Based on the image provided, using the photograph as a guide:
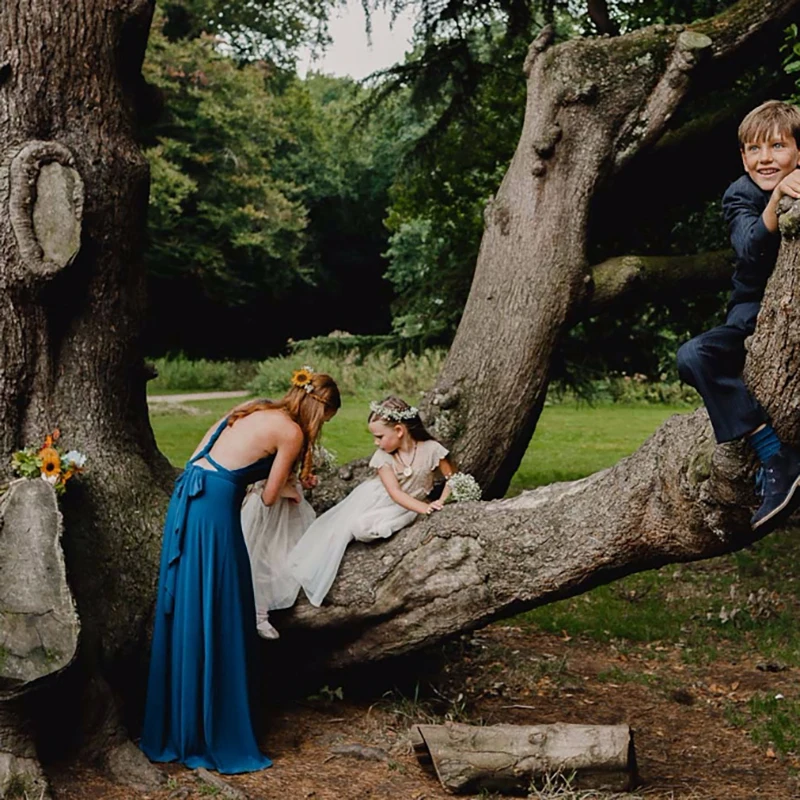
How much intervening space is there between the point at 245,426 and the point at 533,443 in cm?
1229

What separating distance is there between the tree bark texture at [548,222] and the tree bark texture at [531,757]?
1.94m

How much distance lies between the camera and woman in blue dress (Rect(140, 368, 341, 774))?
5949 millimetres

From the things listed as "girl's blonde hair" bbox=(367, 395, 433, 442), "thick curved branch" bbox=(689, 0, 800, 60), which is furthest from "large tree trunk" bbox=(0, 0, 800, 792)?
"thick curved branch" bbox=(689, 0, 800, 60)

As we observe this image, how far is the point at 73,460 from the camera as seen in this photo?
5930 mm

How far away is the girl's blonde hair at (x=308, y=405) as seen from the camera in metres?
6.23

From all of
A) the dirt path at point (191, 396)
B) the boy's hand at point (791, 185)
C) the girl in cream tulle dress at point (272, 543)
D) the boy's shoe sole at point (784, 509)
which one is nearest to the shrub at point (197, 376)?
the dirt path at point (191, 396)

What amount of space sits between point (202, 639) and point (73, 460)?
110cm

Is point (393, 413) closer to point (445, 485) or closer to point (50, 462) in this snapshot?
point (445, 485)

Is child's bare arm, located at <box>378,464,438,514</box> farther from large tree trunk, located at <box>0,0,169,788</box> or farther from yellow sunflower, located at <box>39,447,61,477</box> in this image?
yellow sunflower, located at <box>39,447,61,477</box>

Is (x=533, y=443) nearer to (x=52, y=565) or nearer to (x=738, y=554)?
(x=738, y=554)

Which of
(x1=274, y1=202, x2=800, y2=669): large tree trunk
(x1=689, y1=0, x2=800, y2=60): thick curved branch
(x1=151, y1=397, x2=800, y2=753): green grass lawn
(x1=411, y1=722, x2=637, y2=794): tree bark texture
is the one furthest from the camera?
(x1=151, y1=397, x2=800, y2=753): green grass lawn

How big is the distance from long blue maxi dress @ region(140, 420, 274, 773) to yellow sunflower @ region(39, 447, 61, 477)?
619mm

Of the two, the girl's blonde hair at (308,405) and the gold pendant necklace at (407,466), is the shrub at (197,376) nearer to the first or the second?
the gold pendant necklace at (407,466)

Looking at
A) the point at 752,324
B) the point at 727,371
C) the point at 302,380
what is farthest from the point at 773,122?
the point at 302,380
